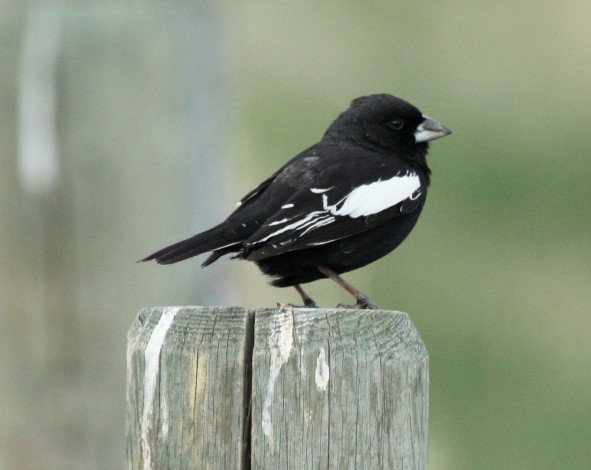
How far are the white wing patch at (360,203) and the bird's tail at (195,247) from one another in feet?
0.42

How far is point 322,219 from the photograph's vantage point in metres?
3.99

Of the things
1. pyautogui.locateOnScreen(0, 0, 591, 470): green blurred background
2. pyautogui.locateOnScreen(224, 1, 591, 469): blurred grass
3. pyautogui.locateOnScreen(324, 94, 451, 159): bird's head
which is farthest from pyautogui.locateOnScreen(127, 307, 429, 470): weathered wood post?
pyautogui.locateOnScreen(224, 1, 591, 469): blurred grass

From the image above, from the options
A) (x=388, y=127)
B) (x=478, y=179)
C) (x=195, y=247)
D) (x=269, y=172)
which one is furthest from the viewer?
(x=478, y=179)

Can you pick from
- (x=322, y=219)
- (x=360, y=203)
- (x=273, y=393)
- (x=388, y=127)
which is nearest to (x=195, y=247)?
(x=322, y=219)

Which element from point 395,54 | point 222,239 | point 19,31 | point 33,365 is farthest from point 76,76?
point 395,54

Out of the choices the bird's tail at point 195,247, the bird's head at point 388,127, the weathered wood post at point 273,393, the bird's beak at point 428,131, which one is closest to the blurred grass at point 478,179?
the bird's head at point 388,127

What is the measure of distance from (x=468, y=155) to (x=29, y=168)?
16.0 ft

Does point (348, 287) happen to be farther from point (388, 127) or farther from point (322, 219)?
point (388, 127)

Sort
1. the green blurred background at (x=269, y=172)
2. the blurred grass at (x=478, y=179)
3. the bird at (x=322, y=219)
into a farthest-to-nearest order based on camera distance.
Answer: the blurred grass at (x=478, y=179) → the bird at (x=322, y=219) → the green blurred background at (x=269, y=172)

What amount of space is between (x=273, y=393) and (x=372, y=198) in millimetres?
1869

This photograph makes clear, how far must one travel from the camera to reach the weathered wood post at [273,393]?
7.91 ft

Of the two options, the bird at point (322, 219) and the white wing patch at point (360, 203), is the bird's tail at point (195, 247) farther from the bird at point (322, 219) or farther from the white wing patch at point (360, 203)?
the white wing patch at point (360, 203)

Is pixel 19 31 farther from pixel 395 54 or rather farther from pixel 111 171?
pixel 395 54

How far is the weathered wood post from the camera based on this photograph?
2.41 meters
